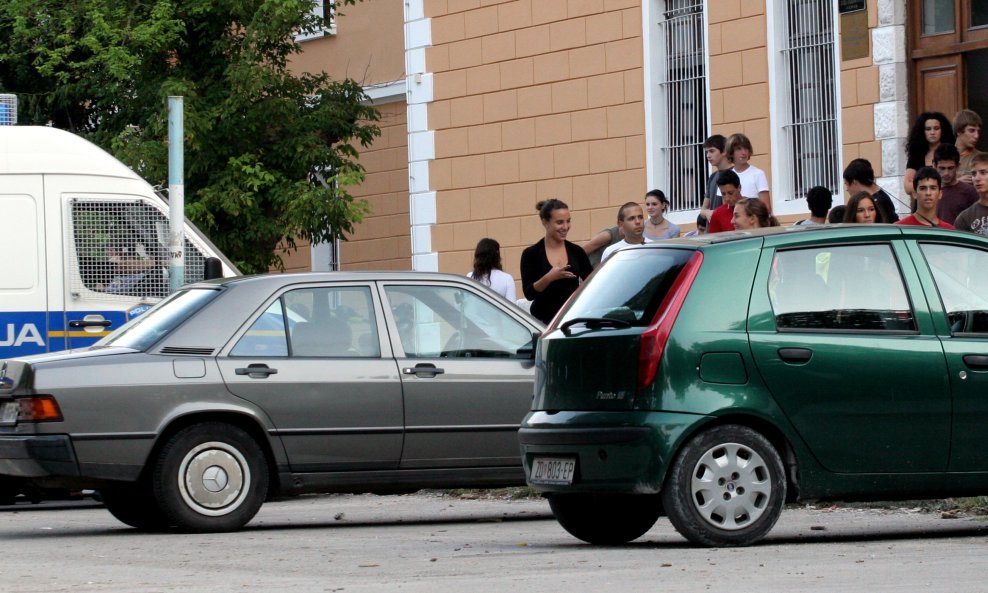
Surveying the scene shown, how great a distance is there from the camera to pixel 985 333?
9820 millimetres

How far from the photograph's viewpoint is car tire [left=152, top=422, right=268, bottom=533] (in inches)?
441

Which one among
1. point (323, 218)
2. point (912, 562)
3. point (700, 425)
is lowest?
point (912, 562)

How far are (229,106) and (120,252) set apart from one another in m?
5.95

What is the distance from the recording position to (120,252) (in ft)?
51.2

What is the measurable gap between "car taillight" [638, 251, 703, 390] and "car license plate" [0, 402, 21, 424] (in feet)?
12.5

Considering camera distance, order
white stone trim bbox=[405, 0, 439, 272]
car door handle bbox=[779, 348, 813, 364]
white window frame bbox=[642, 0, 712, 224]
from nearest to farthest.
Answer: car door handle bbox=[779, 348, 813, 364], white window frame bbox=[642, 0, 712, 224], white stone trim bbox=[405, 0, 439, 272]

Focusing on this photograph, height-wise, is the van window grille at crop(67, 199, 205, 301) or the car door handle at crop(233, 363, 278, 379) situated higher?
the van window grille at crop(67, 199, 205, 301)

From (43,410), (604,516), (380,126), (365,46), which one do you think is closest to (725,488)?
(604,516)

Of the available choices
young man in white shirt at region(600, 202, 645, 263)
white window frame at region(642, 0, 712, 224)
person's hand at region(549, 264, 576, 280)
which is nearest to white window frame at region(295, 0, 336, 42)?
white window frame at region(642, 0, 712, 224)

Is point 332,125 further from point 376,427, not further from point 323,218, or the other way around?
point 376,427

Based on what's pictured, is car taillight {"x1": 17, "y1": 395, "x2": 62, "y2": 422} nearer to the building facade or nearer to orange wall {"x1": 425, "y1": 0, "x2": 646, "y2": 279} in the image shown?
the building facade

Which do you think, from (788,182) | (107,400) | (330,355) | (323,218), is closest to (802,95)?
(788,182)

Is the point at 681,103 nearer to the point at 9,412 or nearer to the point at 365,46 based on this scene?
the point at 365,46

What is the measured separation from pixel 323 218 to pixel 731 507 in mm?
12569
